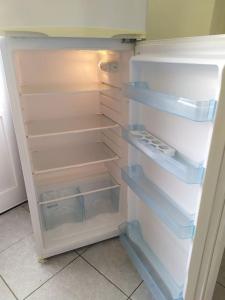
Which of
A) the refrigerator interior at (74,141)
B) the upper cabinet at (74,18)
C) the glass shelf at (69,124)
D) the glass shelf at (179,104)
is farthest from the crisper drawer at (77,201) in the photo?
the upper cabinet at (74,18)

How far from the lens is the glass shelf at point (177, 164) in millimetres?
771

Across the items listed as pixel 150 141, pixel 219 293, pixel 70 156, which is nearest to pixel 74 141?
pixel 70 156

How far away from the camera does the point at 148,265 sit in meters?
1.38

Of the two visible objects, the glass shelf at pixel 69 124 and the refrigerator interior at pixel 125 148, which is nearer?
the refrigerator interior at pixel 125 148

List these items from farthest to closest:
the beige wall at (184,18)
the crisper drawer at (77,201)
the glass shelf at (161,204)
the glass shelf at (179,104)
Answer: the crisper drawer at (77,201)
the beige wall at (184,18)
the glass shelf at (161,204)
the glass shelf at (179,104)

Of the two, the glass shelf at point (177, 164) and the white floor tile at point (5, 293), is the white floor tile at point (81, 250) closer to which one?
the white floor tile at point (5, 293)

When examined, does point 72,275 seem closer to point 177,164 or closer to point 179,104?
point 177,164

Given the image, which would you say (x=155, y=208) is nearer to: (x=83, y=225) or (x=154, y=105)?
(x=154, y=105)

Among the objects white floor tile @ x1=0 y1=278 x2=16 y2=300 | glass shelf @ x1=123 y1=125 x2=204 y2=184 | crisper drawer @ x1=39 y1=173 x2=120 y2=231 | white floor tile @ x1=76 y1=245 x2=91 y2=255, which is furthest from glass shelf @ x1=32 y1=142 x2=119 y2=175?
white floor tile @ x1=0 y1=278 x2=16 y2=300

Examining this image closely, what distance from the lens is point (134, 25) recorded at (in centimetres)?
104

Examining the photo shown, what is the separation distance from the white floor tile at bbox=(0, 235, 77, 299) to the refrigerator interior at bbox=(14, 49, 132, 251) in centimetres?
10

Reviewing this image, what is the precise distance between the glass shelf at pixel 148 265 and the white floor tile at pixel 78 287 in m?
0.19

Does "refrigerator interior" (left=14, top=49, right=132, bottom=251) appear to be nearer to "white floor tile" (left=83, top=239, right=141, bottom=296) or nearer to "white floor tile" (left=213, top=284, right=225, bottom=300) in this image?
"white floor tile" (left=83, top=239, right=141, bottom=296)

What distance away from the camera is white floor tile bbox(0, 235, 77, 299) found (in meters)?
1.36
